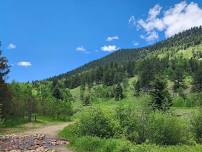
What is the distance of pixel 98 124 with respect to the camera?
41.2 metres

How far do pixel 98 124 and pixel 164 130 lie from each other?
6.33m

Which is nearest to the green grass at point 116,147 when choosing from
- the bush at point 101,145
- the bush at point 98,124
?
the bush at point 101,145

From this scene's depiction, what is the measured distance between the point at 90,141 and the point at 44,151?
3.82 m

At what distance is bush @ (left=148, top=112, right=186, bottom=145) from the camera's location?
38.8 m

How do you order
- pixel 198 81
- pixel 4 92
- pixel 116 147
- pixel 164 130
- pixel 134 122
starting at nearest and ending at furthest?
pixel 116 147, pixel 164 130, pixel 134 122, pixel 4 92, pixel 198 81

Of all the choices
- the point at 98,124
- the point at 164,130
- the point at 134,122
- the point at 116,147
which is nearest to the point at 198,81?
the point at 134,122

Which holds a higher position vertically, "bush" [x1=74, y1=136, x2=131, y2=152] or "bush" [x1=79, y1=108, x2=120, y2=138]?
"bush" [x1=79, y1=108, x2=120, y2=138]

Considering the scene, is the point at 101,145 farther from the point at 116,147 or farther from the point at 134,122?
the point at 134,122

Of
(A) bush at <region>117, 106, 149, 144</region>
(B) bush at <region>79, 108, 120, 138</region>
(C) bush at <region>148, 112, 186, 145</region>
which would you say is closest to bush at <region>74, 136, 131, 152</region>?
(B) bush at <region>79, 108, 120, 138</region>

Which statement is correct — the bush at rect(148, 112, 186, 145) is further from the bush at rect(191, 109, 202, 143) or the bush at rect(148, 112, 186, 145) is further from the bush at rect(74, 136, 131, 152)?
the bush at rect(74, 136, 131, 152)

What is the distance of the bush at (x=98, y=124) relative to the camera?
1602 inches

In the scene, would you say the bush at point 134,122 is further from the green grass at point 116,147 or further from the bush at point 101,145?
the bush at point 101,145

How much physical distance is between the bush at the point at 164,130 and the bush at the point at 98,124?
3504 millimetres

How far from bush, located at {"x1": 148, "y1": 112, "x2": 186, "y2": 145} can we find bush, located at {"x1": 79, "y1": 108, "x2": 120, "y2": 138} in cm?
350
